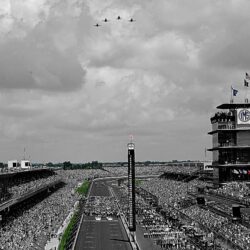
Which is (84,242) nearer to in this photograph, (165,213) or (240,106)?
(165,213)

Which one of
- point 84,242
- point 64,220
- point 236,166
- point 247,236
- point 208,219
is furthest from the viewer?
point 236,166

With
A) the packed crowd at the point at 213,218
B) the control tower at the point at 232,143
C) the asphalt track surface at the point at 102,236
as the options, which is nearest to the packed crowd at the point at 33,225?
the asphalt track surface at the point at 102,236

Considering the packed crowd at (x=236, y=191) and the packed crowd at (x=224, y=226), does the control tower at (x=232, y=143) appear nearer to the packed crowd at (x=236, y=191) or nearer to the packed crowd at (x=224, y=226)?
the packed crowd at (x=236, y=191)

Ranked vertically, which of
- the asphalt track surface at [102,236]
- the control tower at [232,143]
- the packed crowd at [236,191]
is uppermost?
the control tower at [232,143]

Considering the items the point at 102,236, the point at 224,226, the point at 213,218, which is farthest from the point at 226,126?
the point at 102,236

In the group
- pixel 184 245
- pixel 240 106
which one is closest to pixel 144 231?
pixel 184 245

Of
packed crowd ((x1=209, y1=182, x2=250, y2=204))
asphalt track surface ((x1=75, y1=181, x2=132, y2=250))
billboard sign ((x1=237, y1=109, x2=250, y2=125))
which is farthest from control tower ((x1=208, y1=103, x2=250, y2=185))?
asphalt track surface ((x1=75, y1=181, x2=132, y2=250))

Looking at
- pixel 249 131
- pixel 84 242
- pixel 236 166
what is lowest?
pixel 84 242

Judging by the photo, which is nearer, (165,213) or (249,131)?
(165,213)

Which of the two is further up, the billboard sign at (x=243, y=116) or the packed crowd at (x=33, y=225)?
the billboard sign at (x=243, y=116)
